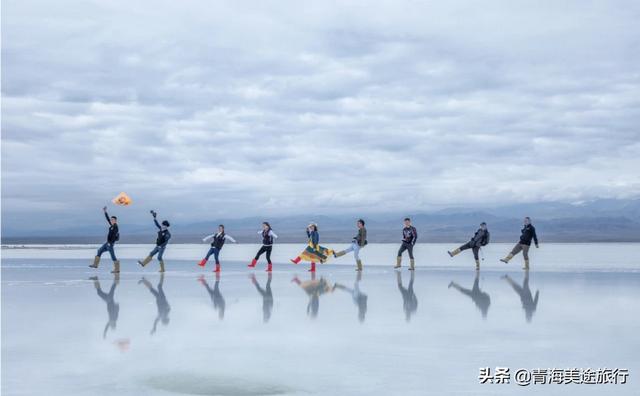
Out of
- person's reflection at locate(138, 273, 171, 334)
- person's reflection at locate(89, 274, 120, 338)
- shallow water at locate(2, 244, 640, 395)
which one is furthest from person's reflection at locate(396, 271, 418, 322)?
person's reflection at locate(89, 274, 120, 338)

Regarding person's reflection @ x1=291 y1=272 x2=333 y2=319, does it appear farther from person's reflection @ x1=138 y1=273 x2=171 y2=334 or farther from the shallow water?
person's reflection @ x1=138 y1=273 x2=171 y2=334

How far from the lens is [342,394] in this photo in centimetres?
859

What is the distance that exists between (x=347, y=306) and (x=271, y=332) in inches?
174

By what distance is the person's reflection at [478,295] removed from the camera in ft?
55.9

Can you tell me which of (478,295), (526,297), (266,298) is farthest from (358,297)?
(526,297)

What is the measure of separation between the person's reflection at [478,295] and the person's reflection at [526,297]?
0.85 m

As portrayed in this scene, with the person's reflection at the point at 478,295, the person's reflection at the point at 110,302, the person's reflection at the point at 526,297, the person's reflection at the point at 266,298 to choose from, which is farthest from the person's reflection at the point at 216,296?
the person's reflection at the point at 526,297

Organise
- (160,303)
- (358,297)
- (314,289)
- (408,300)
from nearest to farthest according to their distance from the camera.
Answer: (160,303) → (408,300) → (358,297) → (314,289)

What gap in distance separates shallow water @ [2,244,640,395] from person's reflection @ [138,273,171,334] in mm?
66

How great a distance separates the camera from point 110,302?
18453mm

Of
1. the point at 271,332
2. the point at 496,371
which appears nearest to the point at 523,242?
the point at 271,332

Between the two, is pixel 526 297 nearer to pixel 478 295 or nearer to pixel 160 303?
pixel 478 295

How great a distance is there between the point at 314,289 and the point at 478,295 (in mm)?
4931

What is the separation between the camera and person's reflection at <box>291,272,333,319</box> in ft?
55.9
